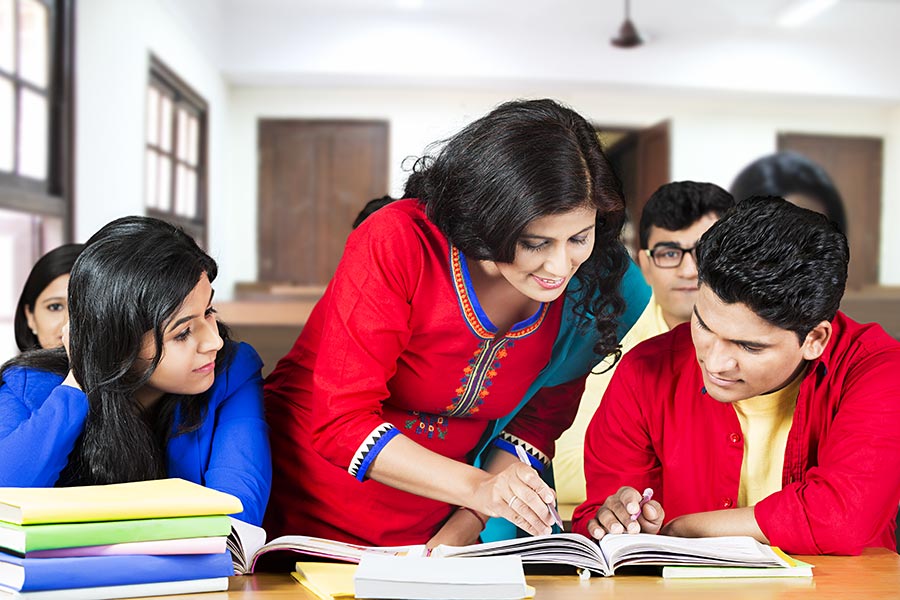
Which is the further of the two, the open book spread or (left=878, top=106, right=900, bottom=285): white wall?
(left=878, top=106, right=900, bottom=285): white wall

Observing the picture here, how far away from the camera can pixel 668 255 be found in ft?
7.50

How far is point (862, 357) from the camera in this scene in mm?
1400

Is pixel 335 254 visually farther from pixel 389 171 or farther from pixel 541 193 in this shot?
pixel 541 193

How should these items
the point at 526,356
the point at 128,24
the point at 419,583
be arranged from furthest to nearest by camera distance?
the point at 128,24, the point at 526,356, the point at 419,583

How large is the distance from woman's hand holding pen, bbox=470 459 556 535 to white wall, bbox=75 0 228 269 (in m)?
3.76

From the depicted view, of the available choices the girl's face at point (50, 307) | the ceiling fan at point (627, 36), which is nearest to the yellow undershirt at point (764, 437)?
the girl's face at point (50, 307)

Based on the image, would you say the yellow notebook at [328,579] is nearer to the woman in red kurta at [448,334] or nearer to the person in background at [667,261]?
the woman in red kurta at [448,334]

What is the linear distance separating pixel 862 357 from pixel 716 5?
7.25m

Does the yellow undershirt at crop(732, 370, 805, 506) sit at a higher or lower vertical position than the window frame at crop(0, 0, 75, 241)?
lower

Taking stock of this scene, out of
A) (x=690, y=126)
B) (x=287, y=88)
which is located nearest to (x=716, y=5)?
(x=690, y=126)

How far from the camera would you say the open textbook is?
45.6 inches

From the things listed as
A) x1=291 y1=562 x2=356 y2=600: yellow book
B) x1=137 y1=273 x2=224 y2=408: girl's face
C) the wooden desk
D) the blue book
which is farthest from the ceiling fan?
the blue book

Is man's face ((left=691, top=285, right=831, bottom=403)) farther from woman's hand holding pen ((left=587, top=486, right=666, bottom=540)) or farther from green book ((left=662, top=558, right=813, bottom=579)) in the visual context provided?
green book ((left=662, top=558, right=813, bottom=579))

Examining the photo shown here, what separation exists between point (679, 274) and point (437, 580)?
4.64 feet
